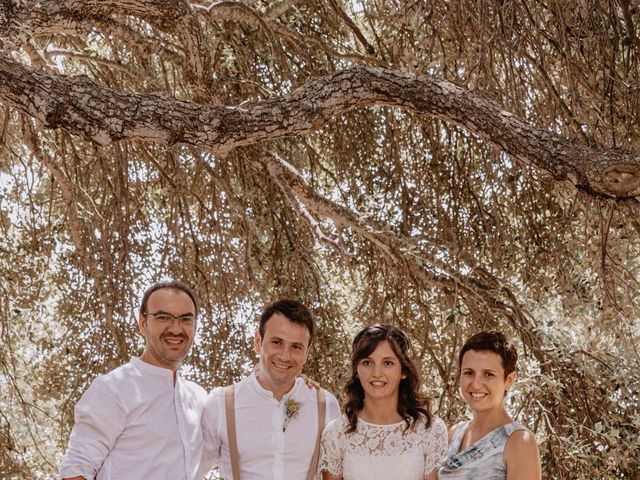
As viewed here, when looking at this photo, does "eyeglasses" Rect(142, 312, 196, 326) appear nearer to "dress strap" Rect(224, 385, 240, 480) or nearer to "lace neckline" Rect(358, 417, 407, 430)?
"dress strap" Rect(224, 385, 240, 480)

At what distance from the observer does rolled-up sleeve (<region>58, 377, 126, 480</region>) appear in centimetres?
336

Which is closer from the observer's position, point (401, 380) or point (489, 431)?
point (489, 431)

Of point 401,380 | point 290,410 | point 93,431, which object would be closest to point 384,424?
point 401,380

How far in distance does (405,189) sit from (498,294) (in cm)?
123

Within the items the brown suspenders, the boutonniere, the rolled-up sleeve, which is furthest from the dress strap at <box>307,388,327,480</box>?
the rolled-up sleeve

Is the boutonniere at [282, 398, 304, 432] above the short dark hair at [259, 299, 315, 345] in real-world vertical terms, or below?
below

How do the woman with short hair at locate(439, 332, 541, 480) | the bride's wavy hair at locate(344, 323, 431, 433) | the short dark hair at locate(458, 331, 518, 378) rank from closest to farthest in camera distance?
1. the woman with short hair at locate(439, 332, 541, 480)
2. the short dark hair at locate(458, 331, 518, 378)
3. the bride's wavy hair at locate(344, 323, 431, 433)

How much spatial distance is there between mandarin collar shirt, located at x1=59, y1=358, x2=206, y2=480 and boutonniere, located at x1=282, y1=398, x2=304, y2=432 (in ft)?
0.98

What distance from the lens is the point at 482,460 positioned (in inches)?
132

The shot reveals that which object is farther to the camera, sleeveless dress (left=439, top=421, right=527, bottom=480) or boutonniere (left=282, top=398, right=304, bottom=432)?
boutonniere (left=282, top=398, right=304, bottom=432)

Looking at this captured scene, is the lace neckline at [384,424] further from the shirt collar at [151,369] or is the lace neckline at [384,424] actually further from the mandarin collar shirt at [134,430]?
the shirt collar at [151,369]

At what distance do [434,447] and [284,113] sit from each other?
132 cm

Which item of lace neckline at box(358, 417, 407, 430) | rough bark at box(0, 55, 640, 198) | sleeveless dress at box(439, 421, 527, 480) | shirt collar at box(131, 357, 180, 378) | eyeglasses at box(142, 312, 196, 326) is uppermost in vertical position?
rough bark at box(0, 55, 640, 198)

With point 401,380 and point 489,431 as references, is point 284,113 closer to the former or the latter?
point 401,380
